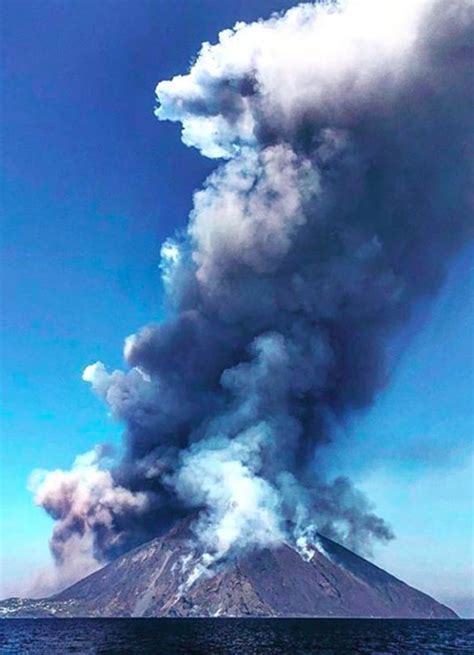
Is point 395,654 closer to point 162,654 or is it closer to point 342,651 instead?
point 342,651

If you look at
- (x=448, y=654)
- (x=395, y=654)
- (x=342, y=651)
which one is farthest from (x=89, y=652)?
(x=448, y=654)

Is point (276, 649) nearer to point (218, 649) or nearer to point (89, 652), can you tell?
point (218, 649)

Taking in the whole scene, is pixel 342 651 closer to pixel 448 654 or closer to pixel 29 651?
pixel 448 654

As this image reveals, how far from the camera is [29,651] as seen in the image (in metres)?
105

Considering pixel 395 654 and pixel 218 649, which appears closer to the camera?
pixel 395 654

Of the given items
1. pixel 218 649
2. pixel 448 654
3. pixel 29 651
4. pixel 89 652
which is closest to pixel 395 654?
pixel 448 654

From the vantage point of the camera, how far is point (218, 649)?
346ft

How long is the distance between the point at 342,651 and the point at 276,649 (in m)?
11.2

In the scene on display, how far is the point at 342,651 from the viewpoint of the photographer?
10288cm

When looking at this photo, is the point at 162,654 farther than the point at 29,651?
No

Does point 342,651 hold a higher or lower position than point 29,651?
lower

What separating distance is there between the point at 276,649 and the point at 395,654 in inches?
833

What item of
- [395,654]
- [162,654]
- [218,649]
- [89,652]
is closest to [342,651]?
[395,654]

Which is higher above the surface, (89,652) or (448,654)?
(89,652)
